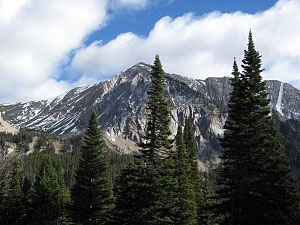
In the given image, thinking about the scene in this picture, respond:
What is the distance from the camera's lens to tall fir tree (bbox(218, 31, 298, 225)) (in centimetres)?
2388

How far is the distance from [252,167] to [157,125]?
11300mm

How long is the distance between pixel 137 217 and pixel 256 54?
57.3ft

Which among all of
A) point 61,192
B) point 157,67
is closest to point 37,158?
point 61,192

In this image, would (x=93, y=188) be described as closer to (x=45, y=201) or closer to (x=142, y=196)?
(x=142, y=196)

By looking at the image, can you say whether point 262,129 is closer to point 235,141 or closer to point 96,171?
point 235,141

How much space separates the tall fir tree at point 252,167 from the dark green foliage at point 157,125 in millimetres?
7898

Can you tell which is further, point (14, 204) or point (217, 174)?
point (14, 204)

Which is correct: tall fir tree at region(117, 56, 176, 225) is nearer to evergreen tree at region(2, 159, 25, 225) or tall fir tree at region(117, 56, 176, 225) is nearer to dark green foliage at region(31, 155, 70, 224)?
dark green foliage at region(31, 155, 70, 224)

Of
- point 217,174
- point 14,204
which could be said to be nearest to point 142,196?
point 217,174

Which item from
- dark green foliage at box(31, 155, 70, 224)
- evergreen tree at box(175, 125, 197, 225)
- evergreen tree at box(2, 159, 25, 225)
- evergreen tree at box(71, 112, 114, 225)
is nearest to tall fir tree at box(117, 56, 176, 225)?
evergreen tree at box(71, 112, 114, 225)

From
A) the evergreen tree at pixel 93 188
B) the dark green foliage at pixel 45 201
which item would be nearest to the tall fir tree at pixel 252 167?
the evergreen tree at pixel 93 188

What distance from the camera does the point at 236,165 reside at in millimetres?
25609

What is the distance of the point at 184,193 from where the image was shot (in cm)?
4631

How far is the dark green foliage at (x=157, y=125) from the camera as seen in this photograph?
33.1 metres
